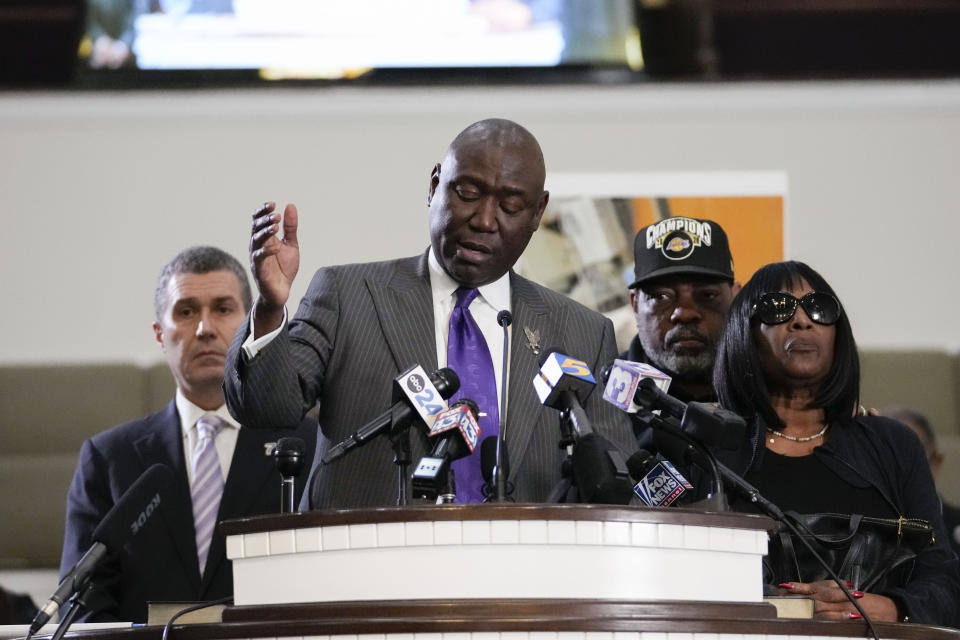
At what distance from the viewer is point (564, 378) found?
220 cm

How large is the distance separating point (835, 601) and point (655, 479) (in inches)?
14.2

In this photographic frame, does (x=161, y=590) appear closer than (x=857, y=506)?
No

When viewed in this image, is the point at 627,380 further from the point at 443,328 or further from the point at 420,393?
the point at 443,328

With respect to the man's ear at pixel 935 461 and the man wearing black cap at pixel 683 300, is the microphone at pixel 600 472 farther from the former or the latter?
the man's ear at pixel 935 461

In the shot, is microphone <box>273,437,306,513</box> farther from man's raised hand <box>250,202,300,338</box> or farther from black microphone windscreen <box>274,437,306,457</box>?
man's raised hand <box>250,202,300,338</box>

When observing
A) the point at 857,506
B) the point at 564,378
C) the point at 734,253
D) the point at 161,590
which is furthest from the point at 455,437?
the point at 734,253

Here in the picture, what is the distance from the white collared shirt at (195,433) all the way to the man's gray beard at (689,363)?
115cm

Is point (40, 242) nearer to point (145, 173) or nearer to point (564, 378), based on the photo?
point (145, 173)

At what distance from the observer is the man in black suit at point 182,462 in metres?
3.49

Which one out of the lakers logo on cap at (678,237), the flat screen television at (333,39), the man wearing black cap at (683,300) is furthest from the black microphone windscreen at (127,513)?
the flat screen television at (333,39)

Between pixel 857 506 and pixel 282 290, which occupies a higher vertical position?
pixel 282 290

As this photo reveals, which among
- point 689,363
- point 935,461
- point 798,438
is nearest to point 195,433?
point 689,363

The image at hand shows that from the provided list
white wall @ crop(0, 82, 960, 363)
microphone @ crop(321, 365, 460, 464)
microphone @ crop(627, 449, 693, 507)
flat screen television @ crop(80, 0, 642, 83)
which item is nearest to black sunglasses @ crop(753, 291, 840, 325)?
microphone @ crop(627, 449, 693, 507)

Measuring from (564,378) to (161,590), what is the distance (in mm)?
1671
